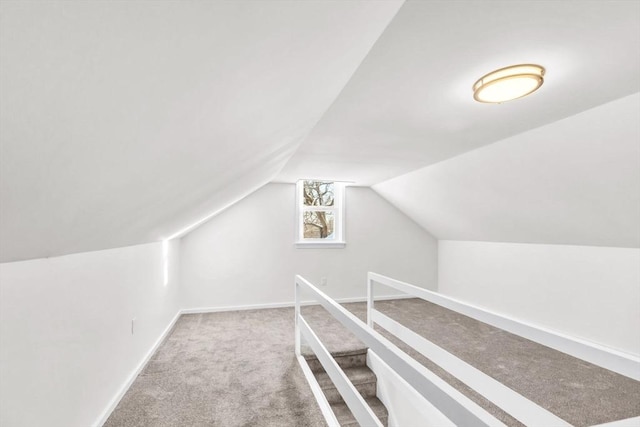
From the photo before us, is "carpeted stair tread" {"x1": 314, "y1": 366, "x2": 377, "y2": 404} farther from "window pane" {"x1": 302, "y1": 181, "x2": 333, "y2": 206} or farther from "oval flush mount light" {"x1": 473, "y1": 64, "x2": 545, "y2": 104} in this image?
"window pane" {"x1": 302, "y1": 181, "x2": 333, "y2": 206}

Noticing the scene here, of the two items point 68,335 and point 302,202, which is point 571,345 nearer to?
point 68,335

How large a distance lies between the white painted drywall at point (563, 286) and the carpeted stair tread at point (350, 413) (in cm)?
233

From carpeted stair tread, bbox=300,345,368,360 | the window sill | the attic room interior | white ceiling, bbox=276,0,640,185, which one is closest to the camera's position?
the attic room interior

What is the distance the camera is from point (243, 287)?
4.46 metres

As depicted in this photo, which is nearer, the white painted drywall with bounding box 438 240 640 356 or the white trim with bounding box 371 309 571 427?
the white trim with bounding box 371 309 571 427

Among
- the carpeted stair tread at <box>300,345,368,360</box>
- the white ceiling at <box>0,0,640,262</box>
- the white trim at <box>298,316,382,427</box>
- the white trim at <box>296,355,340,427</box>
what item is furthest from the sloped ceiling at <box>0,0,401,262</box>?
the carpeted stair tread at <box>300,345,368,360</box>

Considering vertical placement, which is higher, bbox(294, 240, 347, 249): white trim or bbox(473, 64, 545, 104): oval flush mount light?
A: bbox(473, 64, 545, 104): oval flush mount light

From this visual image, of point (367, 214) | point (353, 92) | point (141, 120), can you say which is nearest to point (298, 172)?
point (367, 214)

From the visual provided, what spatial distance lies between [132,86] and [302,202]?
14.2ft

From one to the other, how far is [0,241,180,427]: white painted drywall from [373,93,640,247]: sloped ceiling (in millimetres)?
2960

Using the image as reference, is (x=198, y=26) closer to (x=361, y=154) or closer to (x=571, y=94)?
(x=571, y=94)

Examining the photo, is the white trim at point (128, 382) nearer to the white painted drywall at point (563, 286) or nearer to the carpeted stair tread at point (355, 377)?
the carpeted stair tread at point (355, 377)

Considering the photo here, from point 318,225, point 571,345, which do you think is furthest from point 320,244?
point 571,345

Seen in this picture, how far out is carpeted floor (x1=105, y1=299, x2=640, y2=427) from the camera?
2.00 m
